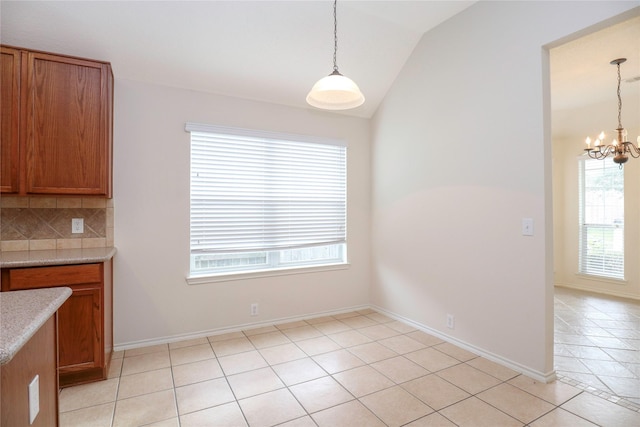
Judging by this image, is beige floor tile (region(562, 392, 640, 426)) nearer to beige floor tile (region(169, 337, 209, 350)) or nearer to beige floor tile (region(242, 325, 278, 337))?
beige floor tile (region(242, 325, 278, 337))

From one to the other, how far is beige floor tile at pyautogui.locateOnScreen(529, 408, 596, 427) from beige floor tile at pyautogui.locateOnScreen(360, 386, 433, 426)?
2.11 feet

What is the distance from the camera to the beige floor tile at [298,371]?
99.1 inches

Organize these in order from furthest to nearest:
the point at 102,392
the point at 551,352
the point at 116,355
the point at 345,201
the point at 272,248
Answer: the point at 345,201 < the point at 272,248 < the point at 116,355 < the point at 551,352 < the point at 102,392

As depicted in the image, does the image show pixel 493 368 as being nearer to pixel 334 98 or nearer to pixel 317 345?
pixel 317 345

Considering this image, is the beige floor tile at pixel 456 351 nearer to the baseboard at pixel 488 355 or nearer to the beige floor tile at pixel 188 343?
the baseboard at pixel 488 355

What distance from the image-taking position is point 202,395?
2.29 meters

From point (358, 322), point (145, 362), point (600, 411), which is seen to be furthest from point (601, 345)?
point (145, 362)

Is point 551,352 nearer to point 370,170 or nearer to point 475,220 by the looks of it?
point 475,220

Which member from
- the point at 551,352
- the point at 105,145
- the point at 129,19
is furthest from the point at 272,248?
the point at 551,352

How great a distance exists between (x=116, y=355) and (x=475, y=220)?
136 inches

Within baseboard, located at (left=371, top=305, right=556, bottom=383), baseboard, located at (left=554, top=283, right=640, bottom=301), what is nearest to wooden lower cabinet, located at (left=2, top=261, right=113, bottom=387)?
baseboard, located at (left=371, top=305, right=556, bottom=383)

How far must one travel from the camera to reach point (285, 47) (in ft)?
10.3

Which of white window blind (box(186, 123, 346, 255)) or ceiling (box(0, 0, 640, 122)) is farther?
white window blind (box(186, 123, 346, 255))

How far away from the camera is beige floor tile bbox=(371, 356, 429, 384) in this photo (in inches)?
100
